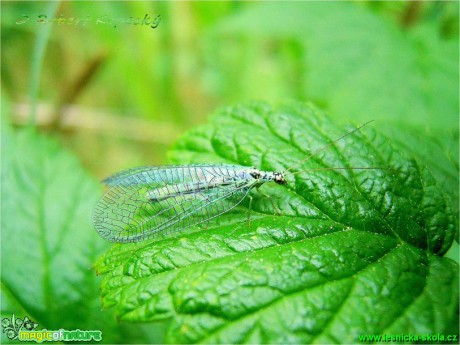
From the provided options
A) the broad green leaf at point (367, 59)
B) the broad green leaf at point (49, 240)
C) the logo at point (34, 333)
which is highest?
the broad green leaf at point (367, 59)

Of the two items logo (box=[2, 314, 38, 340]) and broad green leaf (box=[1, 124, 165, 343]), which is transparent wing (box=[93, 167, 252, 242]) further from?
logo (box=[2, 314, 38, 340])

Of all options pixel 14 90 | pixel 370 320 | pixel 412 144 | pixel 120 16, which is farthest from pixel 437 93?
pixel 14 90

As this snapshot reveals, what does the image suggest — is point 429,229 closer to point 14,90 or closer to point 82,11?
point 82,11

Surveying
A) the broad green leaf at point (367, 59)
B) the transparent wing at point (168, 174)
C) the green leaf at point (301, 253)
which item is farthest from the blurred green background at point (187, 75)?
the transparent wing at point (168, 174)

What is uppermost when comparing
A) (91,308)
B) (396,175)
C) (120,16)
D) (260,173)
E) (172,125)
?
(120,16)

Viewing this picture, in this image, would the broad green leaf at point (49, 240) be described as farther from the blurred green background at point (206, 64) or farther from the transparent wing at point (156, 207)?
the blurred green background at point (206, 64)

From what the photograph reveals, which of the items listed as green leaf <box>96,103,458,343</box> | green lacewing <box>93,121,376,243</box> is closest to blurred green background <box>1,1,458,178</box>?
green leaf <box>96,103,458,343</box>

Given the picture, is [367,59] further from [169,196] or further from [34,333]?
[34,333]
